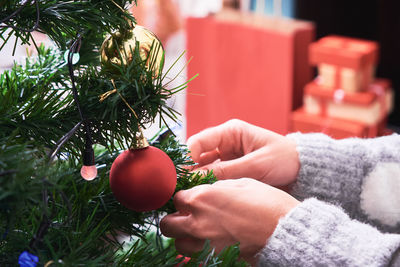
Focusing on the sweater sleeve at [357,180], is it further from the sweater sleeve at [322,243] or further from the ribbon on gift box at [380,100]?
the ribbon on gift box at [380,100]

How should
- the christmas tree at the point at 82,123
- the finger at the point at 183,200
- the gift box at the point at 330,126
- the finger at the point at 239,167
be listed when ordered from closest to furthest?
the christmas tree at the point at 82,123 < the finger at the point at 183,200 < the finger at the point at 239,167 < the gift box at the point at 330,126

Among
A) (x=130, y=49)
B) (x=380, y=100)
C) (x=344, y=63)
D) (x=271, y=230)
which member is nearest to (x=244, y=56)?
(x=344, y=63)

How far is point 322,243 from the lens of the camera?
1.74 ft

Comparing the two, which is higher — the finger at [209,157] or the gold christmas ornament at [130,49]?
the gold christmas ornament at [130,49]

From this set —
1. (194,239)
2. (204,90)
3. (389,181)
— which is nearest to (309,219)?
(194,239)

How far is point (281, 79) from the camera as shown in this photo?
1833 millimetres

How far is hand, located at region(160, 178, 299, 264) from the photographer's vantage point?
53 cm

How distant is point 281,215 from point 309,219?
0.03 meters

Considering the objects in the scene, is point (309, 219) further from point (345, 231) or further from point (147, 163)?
point (147, 163)

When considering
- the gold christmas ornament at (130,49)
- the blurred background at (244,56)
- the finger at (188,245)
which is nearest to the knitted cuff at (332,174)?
the finger at (188,245)

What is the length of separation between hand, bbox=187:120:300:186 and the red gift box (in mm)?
1094

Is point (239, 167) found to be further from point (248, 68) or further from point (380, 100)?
point (380, 100)

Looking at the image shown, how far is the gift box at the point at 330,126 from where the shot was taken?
1825mm

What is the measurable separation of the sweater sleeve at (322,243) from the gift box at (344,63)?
1373 millimetres
